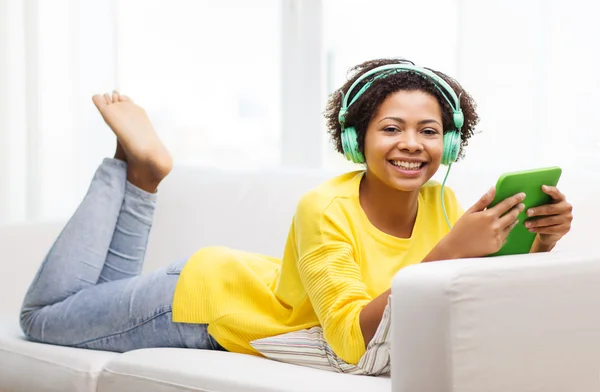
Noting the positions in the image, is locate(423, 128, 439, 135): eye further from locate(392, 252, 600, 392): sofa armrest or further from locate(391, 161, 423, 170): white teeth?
locate(392, 252, 600, 392): sofa armrest

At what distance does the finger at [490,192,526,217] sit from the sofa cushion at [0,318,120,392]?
2.95 ft

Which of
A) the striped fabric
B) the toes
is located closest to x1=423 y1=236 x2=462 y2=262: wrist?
the striped fabric

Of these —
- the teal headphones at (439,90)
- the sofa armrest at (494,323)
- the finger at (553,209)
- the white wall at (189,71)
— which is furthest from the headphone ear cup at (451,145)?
the white wall at (189,71)

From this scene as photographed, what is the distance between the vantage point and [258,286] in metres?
1.93

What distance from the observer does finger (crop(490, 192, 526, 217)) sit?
1429mm

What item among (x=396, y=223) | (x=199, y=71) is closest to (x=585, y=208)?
(x=396, y=223)

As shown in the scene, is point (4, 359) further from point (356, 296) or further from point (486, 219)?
point (486, 219)

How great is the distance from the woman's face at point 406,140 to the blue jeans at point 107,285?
55 cm

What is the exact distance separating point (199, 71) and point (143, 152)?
1.78 meters

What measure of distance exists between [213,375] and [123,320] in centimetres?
44

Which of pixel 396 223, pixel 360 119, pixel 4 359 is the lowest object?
pixel 4 359

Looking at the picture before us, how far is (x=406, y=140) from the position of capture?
1685 mm

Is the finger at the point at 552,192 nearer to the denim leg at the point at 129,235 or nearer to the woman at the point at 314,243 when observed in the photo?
the woman at the point at 314,243

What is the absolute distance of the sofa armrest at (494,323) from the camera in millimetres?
1295
